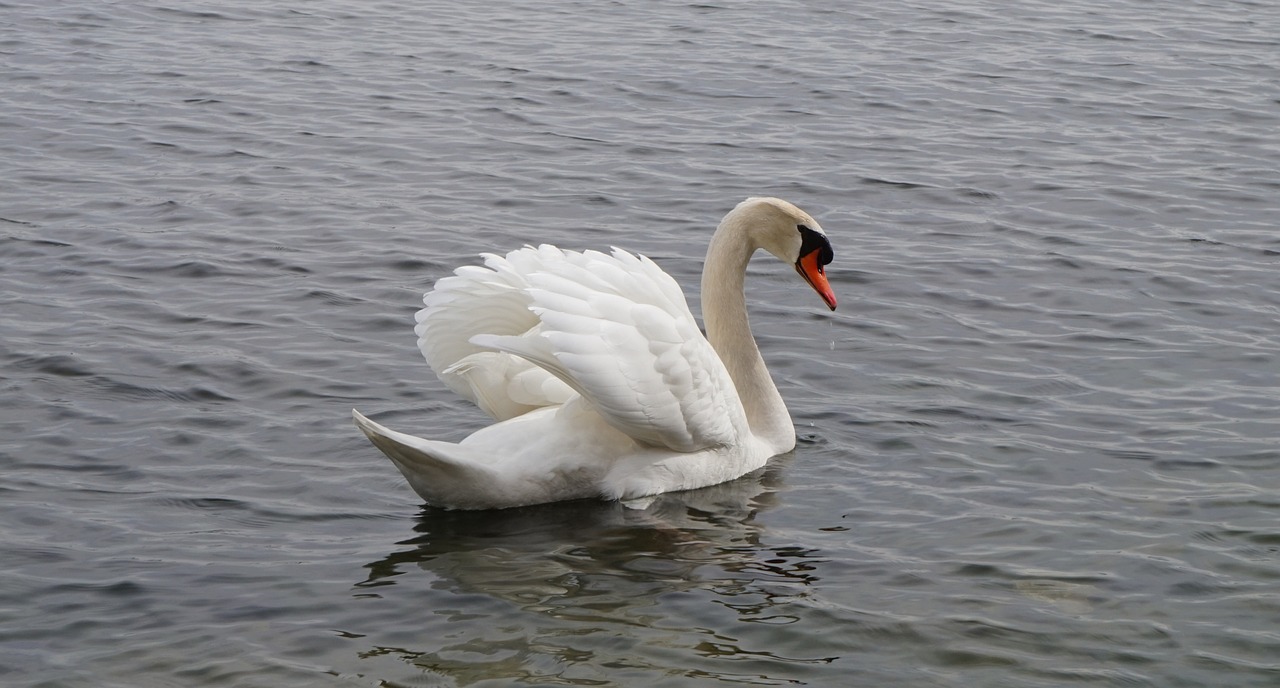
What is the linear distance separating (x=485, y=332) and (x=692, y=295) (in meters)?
3.08

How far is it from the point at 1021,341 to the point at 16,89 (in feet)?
31.8

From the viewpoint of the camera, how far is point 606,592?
6.54 metres

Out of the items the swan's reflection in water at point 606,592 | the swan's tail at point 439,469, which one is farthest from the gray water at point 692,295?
the swan's tail at point 439,469

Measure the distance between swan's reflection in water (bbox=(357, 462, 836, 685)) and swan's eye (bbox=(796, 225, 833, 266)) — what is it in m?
1.25

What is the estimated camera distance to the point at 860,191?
506 inches

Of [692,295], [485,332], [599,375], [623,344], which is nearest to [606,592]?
[599,375]

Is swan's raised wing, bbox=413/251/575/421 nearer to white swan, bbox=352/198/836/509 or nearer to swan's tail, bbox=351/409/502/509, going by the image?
white swan, bbox=352/198/836/509

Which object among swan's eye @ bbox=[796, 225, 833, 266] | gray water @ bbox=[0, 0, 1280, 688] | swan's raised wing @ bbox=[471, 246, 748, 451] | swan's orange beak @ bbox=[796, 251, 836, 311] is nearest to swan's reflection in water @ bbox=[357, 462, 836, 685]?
gray water @ bbox=[0, 0, 1280, 688]

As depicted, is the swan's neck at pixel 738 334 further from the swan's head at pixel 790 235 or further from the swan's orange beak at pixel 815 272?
the swan's orange beak at pixel 815 272

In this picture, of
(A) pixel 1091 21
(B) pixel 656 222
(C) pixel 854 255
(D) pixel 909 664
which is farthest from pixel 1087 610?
(A) pixel 1091 21

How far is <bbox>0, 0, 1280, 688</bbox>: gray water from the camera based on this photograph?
20.4 ft

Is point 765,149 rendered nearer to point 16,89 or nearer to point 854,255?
point 854,255

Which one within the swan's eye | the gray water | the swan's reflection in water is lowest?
the swan's reflection in water

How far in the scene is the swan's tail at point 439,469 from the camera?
6.67m
